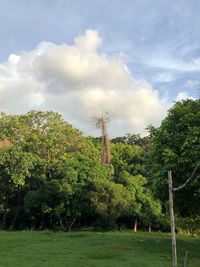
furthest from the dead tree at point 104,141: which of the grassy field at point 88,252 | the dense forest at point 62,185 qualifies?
the grassy field at point 88,252

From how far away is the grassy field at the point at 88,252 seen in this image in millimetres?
16938

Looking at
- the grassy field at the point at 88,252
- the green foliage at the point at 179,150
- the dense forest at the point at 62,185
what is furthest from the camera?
the dense forest at the point at 62,185

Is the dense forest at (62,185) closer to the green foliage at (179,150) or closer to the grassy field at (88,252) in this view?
the grassy field at (88,252)

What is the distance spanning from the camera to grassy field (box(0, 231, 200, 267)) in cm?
1694

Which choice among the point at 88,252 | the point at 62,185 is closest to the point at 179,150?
the point at 88,252

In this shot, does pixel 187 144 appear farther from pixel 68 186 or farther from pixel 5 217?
pixel 5 217

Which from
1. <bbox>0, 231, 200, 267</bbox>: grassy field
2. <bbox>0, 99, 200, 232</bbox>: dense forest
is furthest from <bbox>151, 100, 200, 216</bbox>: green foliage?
<bbox>0, 99, 200, 232</bbox>: dense forest

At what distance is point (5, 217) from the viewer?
123 ft

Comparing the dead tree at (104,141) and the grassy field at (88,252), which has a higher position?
the dead tree at (104,141)

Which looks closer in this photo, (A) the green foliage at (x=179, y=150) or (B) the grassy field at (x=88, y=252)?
(B) the grassy field at (x=88, y=252)

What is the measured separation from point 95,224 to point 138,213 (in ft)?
11.4

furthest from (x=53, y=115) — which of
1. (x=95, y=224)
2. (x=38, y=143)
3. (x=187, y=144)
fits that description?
(x=187, y=144)

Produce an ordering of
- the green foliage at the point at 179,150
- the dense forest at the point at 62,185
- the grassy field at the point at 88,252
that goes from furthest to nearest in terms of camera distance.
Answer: the dense forest at the point at 62,185
the green foliage at the point at 179,150
the grassy field at the point at 88,252

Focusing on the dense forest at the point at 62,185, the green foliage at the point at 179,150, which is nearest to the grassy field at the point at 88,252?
the green foliage at the point at 179,150
